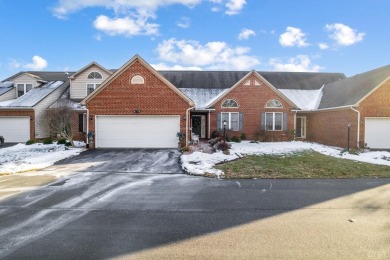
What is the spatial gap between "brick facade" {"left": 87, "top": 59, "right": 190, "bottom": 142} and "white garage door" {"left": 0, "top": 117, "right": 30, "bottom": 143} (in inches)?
322

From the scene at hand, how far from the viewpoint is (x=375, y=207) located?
A: 22.1ft

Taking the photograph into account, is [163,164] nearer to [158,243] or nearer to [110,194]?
[110,194]

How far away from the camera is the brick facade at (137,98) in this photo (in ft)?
61.8

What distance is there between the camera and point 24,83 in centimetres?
2702

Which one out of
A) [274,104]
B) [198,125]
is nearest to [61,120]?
[198,125]

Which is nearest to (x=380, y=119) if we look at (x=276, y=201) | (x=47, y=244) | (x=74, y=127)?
(x=276, y=201)

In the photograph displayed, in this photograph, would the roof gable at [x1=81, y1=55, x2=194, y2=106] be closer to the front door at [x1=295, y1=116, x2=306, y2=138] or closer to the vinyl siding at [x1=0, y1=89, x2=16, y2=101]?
the vinyl siding at [x1=0, y1=89, x2=16, y2=101]

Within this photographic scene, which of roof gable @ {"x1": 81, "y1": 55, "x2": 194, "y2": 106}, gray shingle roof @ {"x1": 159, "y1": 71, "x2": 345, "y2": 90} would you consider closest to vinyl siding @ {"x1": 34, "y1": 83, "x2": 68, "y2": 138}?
roof gable @ {"x1": 81, "y1": 55, "x2": 194, "y2": 106}

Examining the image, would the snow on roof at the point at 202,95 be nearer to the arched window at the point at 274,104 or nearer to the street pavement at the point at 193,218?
the arched window at the point at 274,104

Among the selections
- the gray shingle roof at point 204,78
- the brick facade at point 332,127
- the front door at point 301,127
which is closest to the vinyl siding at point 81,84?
the gray shingle roof at point 204,78

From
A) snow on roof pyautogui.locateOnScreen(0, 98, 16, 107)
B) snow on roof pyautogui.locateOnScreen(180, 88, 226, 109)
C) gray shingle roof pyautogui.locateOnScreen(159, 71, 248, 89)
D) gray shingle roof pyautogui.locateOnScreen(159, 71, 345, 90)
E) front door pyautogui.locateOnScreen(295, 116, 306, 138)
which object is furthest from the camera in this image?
gray shingle roof pyautogui.locateOnScreen(159, 71, 345, 90)

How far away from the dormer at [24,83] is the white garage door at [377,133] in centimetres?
2824

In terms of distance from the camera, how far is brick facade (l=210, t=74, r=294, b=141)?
23469 mm

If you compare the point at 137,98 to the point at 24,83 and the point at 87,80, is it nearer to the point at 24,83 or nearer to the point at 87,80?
the point at 87,80
